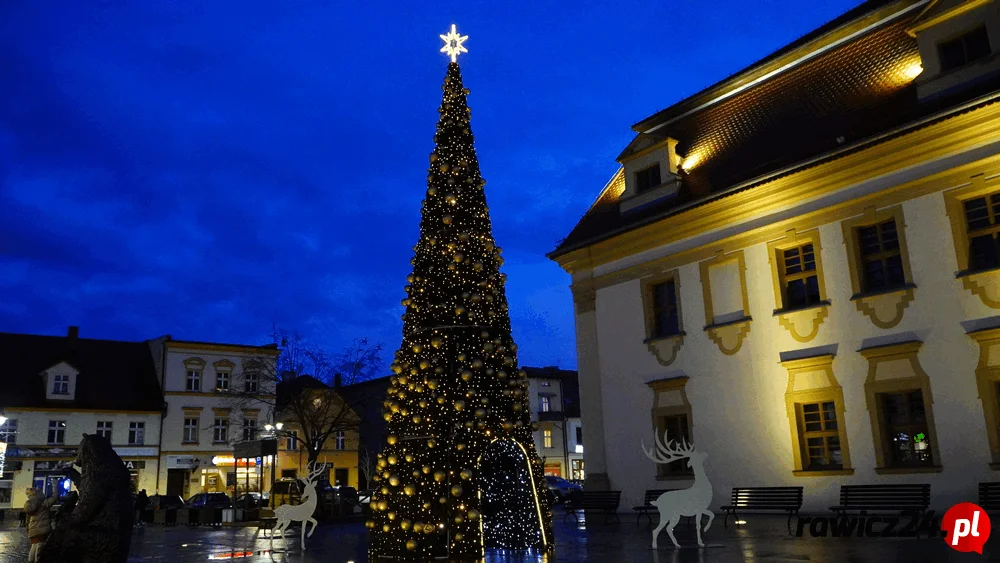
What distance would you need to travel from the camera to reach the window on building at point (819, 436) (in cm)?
1919

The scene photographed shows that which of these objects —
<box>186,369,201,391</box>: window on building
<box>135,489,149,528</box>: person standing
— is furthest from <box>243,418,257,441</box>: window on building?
<box>135,489,149,528</box>: person standing

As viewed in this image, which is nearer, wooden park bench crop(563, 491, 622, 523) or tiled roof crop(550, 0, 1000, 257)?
tiled roof crop(550, 0, 1000, 257)

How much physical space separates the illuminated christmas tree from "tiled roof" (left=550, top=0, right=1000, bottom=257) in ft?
34.0

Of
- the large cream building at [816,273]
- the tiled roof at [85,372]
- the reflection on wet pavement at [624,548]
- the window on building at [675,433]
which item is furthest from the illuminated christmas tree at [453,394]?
the tiled roof at [85,372]

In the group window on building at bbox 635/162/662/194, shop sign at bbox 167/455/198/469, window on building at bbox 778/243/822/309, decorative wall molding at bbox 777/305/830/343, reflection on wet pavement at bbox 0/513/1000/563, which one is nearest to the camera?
reflection on wet pavement at bbox 0/513/1000/563

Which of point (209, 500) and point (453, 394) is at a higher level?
point (453, 394)

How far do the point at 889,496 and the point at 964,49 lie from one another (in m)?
10.1

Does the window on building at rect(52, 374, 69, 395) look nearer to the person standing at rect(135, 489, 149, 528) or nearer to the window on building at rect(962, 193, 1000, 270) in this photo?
the person standing at rect(135, 489, 149, 528)

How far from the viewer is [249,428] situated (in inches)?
1916

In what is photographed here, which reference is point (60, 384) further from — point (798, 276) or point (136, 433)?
point (798, 276)

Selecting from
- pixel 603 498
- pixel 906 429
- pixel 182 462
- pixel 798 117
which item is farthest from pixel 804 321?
pixel 182 462

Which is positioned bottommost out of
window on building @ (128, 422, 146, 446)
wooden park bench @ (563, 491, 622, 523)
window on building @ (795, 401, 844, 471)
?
wooden park bench @ (563, 491, 622, 523)

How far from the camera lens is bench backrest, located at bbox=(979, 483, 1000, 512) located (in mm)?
14883

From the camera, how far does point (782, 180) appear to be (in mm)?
20344
